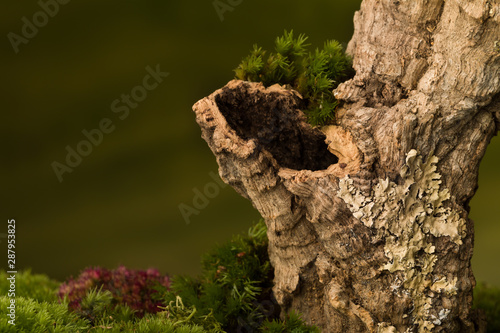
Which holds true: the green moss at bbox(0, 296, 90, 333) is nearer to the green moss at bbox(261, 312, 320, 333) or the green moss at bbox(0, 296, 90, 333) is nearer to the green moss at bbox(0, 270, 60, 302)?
the green moss at bbox(0, 270, 60, 302)

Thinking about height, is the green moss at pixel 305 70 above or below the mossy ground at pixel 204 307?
above

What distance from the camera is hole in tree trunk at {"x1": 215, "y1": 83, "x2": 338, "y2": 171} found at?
2.49 meters

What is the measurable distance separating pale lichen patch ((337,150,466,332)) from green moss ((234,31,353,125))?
1.51 feet

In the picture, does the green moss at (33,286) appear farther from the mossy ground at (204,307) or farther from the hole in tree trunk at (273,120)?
the hole in tree trunk at (273,120)

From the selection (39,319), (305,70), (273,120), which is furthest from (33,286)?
(305,70)

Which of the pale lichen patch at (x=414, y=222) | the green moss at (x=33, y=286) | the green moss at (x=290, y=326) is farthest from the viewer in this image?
the green moss at (x=33, y=286)

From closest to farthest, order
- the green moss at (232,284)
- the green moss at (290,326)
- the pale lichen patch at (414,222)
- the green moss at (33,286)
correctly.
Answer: the pale lichen patch at (414,222), the green moss at (290,326), the green moss at (232,284), the green moss at (33,286)

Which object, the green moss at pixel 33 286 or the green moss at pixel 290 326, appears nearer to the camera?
the green moss at pixel 290 326

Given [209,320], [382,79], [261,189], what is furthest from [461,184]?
[209,320]

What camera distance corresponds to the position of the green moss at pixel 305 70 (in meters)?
2.50

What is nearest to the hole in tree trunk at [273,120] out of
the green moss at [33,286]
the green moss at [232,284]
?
the green moss at [232,284]

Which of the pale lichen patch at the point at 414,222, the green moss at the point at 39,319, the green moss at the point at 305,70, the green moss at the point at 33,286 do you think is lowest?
the green moss at the point at 39,319

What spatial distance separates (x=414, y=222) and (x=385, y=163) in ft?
1.01

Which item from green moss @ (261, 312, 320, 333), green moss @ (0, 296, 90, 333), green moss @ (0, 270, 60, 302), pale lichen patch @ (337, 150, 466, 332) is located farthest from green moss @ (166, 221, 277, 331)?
green moss @ (0, 270, 60, 302)
